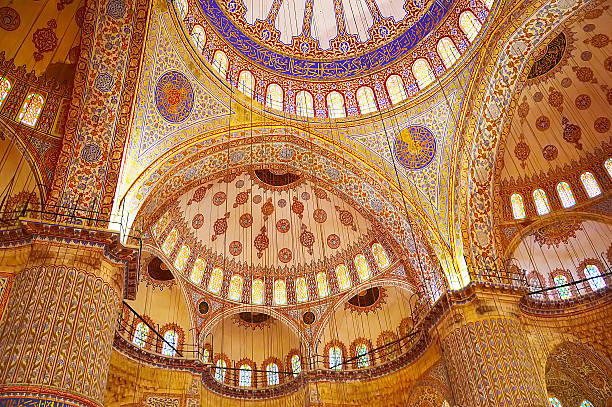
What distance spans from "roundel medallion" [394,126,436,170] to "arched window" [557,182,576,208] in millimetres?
3836

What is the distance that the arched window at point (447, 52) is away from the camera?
1288 cm

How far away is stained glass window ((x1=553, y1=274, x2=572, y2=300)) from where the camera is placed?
13995 mm

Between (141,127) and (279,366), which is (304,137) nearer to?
(141,127)

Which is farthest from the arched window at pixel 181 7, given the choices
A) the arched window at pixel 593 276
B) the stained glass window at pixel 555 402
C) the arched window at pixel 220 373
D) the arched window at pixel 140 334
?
the stained glass window at pixel 555 402

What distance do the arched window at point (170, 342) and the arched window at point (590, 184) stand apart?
12.1 metres

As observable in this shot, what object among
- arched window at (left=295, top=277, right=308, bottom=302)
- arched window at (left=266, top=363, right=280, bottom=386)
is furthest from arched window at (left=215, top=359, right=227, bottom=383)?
arched window at (left=295, top=277, right=308, bottom=302)

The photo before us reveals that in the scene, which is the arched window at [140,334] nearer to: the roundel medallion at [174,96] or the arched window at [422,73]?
the roundel medallion at [174,96]

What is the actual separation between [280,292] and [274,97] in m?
6.36

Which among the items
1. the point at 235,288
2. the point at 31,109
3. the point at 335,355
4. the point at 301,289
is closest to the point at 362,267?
the point at 301,289

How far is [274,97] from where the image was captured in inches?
536

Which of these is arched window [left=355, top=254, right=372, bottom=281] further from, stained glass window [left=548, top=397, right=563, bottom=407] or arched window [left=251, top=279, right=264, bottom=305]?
stained glass window [left=548, top=397, right=563, bottom=407]

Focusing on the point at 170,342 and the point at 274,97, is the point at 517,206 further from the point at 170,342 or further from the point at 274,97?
the point at 170,342

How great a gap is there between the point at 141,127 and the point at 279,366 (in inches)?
358

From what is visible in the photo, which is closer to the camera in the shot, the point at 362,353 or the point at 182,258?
the point at 182,258
